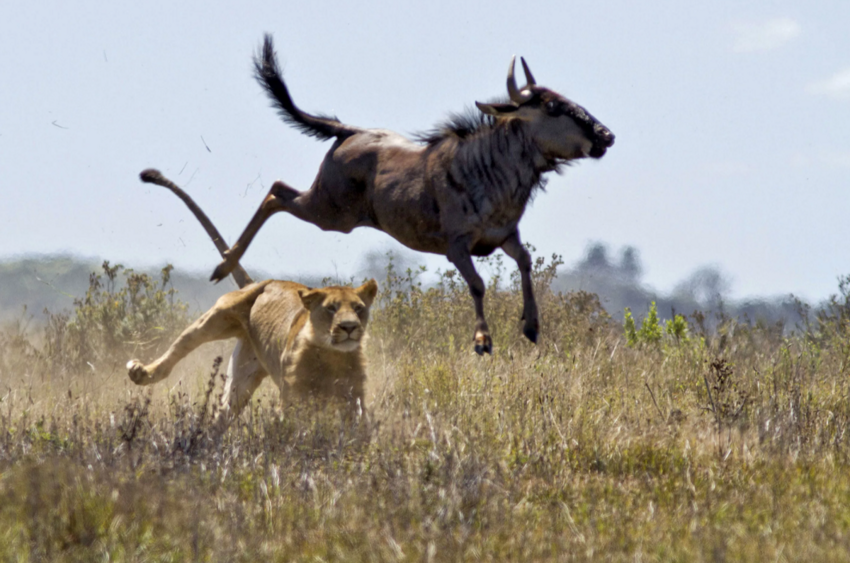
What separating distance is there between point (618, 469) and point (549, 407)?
37.0 inches

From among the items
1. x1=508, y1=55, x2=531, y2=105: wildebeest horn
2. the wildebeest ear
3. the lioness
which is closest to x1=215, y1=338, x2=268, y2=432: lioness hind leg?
the lioness

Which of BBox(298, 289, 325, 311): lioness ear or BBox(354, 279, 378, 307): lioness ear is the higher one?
BBox(354, 279, 378, 307): lioness ear

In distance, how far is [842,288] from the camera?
13.1 meters

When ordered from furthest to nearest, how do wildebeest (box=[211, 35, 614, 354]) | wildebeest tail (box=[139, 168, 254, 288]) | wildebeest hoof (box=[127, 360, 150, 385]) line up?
wildebeest tail (box=[139, 168, 254, 288]) → wildebeest hoof (box=[127, 360, 150, 385]) → wildebeest (box=[211, 35, 614, 354])

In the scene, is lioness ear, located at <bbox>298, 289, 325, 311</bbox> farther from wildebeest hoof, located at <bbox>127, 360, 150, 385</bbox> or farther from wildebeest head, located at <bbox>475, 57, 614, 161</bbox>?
wildebeest hoof, located at <bbox>127, 360, 150, 385</bbox>

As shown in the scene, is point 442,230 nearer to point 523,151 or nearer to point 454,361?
point 523,151

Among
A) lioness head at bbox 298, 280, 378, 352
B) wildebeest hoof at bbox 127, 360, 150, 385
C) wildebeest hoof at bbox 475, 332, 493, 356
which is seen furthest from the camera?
wildebeest hoof at bbox 127, 360, 150, 385

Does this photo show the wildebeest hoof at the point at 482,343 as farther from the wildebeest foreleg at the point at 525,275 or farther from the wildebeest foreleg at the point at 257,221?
the wildebeest foreleg at the point at 257,221

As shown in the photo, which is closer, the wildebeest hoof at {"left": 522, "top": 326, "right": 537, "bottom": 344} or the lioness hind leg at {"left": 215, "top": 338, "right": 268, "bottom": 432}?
the wildebeest hoof at {"left": 522, "top": 326, "right": 537, "bottom": 344}

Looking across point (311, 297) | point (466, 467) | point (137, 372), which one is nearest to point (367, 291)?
point (311, 297)

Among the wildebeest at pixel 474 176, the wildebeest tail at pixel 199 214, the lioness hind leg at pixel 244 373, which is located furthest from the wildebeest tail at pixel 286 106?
the lioness hind leg at pixel 244 373

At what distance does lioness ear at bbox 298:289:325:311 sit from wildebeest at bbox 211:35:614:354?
3.29ft

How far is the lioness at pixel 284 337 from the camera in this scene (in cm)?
768

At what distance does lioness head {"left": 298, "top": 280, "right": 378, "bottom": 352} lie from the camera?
7480 mm
